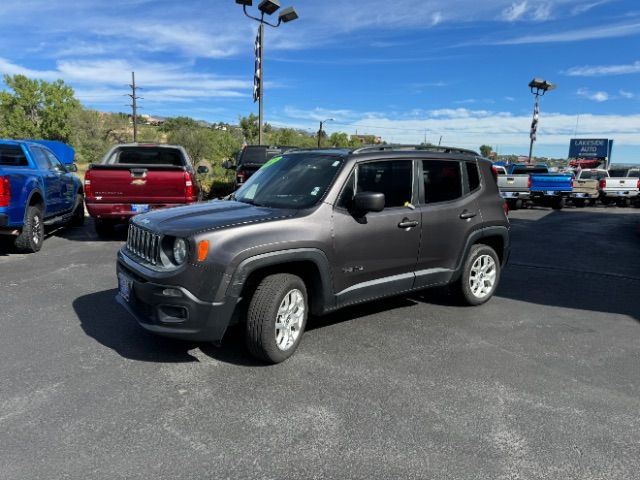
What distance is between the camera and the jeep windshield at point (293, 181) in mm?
4402

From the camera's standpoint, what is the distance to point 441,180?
17.3 feet

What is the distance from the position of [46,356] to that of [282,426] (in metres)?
2.24

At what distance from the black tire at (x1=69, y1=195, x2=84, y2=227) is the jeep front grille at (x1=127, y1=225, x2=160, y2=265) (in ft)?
24.4

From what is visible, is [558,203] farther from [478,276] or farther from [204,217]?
[204,217]

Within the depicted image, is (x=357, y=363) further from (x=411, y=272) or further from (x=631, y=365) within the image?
(x=631, y=365)

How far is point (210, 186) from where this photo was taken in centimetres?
1786

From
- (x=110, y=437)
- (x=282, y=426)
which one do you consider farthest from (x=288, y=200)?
(x=110, y=437)

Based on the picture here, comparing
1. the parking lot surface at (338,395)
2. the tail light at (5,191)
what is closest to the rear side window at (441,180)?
the parking lot surface at (338,395)

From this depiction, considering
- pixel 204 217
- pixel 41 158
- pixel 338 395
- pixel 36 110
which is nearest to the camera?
pixel 338 395

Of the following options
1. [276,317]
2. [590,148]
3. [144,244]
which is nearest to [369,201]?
[276,317]

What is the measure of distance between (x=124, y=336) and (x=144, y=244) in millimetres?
1012

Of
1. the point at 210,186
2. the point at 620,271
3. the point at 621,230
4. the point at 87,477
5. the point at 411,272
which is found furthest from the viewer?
the point at 210,186

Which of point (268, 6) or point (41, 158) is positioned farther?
point (268, 6)

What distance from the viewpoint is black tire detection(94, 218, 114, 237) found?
32.5 feet
